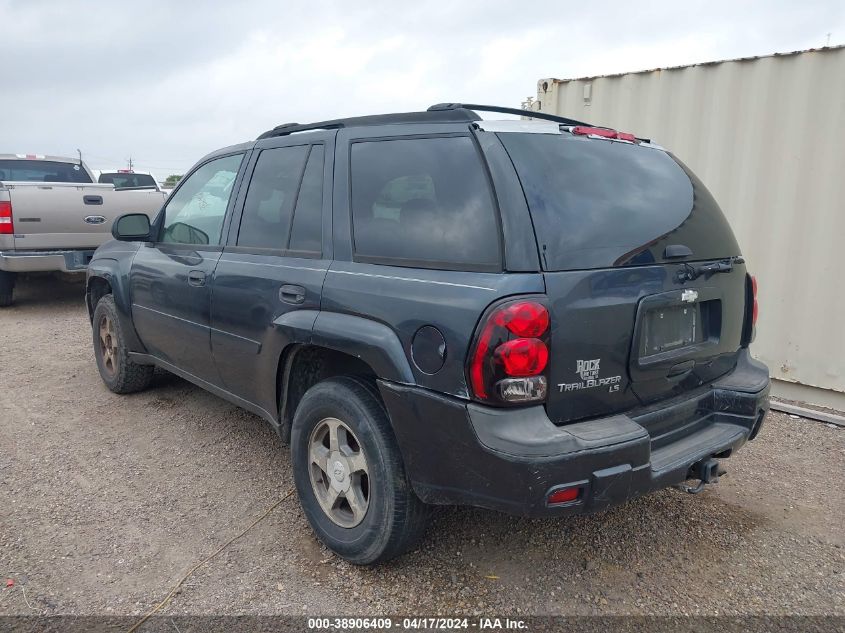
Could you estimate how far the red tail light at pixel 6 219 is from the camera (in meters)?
7.47

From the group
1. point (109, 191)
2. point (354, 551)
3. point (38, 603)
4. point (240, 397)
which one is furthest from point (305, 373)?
point (109, 191)

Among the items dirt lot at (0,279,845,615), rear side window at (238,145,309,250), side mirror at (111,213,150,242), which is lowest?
dirt lot at (0,279,845,615)

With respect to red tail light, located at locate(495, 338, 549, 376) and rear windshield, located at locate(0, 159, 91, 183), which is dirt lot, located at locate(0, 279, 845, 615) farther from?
rear windshield, located at locate(0, 159, 91, 183)

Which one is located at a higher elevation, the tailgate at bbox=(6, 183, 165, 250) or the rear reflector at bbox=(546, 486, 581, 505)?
the tailgate at bbox=(6, 183, 165, 250)

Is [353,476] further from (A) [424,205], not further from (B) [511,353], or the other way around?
(A) [424,205]

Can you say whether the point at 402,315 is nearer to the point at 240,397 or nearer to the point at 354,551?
the point at 354,551

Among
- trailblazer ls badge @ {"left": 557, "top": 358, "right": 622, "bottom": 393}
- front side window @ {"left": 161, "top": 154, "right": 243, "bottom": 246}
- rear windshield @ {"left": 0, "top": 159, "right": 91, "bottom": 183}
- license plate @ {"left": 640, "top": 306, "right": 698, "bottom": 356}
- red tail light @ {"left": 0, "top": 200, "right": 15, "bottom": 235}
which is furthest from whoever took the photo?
rear windshield @ {"left": 0, "top": 159, "right": 91, "bottom": 183}

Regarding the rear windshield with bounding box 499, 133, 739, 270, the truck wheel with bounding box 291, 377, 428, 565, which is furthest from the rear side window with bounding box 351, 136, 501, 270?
the truck wheel with bounding box 291, 377, 428, 565

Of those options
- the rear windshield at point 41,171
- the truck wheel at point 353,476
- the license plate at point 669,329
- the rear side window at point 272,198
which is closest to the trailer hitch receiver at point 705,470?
the license plate at point 669,329

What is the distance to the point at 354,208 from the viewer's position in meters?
2.84

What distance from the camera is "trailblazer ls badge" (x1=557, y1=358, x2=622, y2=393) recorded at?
2248mm

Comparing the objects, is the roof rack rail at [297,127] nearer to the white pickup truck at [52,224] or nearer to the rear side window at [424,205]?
the rear side window at [424,205]

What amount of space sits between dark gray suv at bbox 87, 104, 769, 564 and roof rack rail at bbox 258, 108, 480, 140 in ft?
0.04

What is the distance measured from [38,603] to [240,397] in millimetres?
1291
